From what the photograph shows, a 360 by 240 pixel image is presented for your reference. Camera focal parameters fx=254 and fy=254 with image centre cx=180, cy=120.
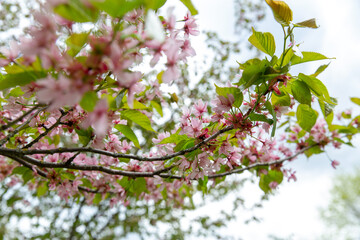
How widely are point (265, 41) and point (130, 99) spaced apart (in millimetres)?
964

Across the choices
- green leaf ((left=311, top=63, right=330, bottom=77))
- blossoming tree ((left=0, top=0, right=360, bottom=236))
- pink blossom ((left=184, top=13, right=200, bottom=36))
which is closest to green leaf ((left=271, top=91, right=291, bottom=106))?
blossoming tree ((left=0, top=0, right=360, bottom=236))

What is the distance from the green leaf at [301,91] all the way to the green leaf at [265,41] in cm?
24

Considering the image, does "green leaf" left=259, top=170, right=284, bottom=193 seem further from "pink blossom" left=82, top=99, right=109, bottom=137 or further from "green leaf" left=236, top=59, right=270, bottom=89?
"pink blossom" left=82, top=99, right=109, bottom=137

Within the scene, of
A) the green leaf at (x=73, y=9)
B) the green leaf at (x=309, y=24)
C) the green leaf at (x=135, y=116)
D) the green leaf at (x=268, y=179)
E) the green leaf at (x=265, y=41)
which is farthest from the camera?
the green leaf at (x=268, y=179)

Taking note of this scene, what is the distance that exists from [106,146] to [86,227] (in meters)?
3.89

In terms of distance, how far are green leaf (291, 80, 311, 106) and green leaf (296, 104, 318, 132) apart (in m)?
0.33

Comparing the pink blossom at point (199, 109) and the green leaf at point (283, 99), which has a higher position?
the pink blossom at point (199, 109)

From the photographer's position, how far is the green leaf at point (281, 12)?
1.37m

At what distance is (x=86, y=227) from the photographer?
5047 millimetres

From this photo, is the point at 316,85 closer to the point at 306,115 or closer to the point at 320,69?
the point at 320,69

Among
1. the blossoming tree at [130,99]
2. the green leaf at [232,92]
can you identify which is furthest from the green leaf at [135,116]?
the green leaf at [232,92]

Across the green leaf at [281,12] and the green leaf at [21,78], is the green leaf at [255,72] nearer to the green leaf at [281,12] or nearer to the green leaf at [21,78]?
the green leaf at [281,12]

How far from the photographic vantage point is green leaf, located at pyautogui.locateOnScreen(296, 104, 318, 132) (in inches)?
72.7

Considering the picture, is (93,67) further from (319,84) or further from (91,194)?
(91,194)
